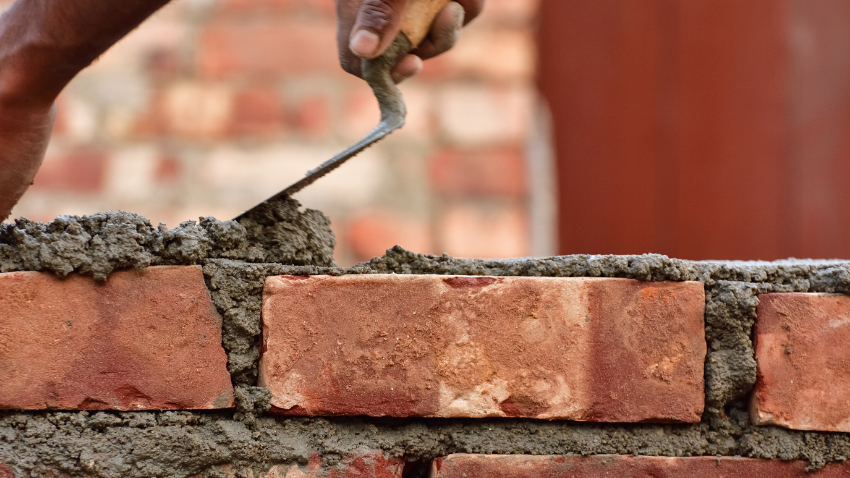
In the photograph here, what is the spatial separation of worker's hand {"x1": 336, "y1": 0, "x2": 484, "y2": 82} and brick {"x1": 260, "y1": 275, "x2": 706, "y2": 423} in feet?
0.95

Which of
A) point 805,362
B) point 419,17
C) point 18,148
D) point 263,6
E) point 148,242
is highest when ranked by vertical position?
point 263,6

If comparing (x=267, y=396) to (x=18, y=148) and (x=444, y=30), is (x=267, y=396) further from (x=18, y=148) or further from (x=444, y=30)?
(x=444, y=30)

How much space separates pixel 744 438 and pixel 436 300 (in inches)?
15.4

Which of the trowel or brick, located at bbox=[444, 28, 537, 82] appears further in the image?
brick, located at bbox=[444, 28, 537, 82]

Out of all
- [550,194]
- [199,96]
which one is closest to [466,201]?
[550,194]

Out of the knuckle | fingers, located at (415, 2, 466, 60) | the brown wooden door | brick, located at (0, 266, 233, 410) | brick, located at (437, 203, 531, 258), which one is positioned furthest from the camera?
the brown wooden door

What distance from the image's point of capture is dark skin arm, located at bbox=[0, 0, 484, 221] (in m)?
0.79

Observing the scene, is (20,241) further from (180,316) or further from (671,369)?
(671,369)

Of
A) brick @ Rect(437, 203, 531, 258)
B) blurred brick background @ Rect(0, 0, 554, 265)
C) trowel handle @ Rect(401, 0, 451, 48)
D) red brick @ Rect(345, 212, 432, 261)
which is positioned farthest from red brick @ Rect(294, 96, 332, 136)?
trowel handle @ Rect(401, 0, 451, 48)

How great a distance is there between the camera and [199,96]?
217 cm

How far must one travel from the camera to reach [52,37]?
0.79 meters

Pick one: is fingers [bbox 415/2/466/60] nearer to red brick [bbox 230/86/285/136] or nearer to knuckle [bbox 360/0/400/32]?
knuckle [bbox 360/0/400/32]

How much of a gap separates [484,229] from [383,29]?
1.27 m

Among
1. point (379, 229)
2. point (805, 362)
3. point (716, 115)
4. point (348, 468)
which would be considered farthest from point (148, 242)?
point (716, 115)
